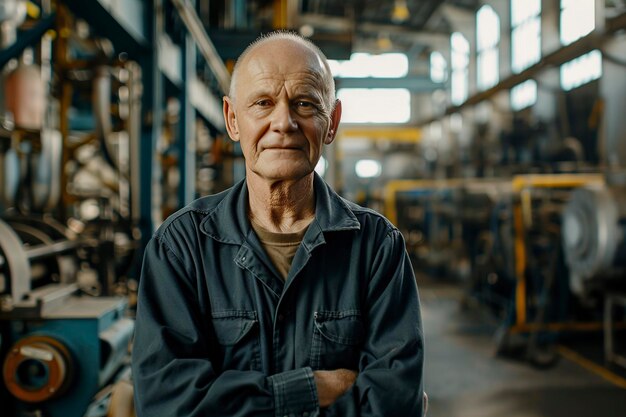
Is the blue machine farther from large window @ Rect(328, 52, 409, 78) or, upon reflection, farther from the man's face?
large window @ Rect(328, 52, 409, 78)

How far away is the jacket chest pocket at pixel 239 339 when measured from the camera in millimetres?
1432

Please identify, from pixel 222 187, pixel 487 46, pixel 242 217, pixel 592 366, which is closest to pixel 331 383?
pixel 242 217

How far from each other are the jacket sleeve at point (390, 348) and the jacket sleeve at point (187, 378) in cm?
12

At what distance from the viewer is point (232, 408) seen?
4.33ft

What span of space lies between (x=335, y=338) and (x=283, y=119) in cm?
56

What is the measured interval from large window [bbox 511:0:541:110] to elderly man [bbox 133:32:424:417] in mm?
9991

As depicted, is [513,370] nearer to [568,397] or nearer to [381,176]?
[568,397]

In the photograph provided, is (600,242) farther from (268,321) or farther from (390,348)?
(268,321)

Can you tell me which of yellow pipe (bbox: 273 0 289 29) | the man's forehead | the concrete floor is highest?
yellow pipe (bbox: 273 0 289 29)

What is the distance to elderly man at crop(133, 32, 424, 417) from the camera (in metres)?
1.35

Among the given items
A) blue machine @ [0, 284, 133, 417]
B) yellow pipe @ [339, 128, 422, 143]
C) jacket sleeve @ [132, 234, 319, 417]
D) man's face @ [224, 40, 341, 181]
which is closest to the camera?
jacket sleeve @ [132, 234, 319, 417]

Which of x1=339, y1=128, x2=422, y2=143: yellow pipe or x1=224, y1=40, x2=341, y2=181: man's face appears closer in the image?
x1=224, y1=40, x2=341, y2=181: man's face

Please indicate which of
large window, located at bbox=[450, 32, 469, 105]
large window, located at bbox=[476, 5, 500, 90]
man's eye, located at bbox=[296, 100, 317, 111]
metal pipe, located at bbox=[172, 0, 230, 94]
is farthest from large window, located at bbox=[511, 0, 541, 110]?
man's eye, located at bbox=[296, 100, 317, 111]

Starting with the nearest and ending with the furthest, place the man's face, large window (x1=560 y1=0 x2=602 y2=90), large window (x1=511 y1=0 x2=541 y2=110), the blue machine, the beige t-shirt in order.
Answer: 1. the man's face
2. the beige t-shirt
3. the blue machine
4. large window (x1=560 y1=0 x2=602 y2=90)
5. large window (x1=511 y1=0 x2=541 y2=110)
